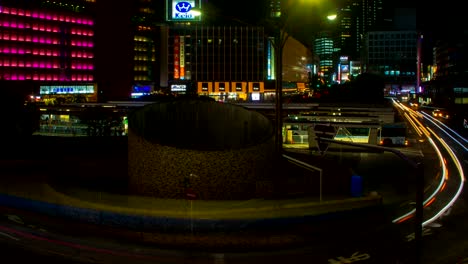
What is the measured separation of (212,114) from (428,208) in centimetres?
892

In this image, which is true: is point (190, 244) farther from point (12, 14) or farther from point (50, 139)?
point (12, 14)

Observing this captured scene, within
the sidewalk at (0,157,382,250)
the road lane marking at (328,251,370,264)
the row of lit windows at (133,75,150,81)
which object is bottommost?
the road lane marking at (328,251,370,264)

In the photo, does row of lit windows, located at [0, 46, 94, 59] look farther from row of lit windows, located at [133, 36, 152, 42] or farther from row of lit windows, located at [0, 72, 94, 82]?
row of lit windows, located at [133, 36, 152, 42]

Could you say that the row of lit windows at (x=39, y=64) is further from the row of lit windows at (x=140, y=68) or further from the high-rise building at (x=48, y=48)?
the row of lit windows at (x=140, y=68)

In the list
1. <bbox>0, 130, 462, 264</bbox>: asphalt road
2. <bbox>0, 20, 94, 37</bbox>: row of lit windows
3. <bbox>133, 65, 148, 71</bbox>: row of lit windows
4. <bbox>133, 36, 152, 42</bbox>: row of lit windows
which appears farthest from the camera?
<bbox>133, 36, 152, 42</bbox>: row of lit windows

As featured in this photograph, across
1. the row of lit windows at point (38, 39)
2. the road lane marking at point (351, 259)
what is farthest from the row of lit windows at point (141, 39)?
the road lane marking at point (351, 259)

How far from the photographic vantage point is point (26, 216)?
1630cm

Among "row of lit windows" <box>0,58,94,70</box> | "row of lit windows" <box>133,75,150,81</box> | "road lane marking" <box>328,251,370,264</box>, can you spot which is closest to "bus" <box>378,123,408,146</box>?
"road lane marking" <box>328,251,370,264</box>

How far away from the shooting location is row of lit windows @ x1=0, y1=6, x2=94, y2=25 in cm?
11062

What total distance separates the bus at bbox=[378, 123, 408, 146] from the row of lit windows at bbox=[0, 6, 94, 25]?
91426 millimetres

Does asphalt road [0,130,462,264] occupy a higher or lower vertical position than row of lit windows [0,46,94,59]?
lower

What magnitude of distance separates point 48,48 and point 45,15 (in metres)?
7.22

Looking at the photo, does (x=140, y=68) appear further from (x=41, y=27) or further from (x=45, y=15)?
(x=41, y=27)

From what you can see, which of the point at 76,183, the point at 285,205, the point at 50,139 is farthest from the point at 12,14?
the point at 285,205
